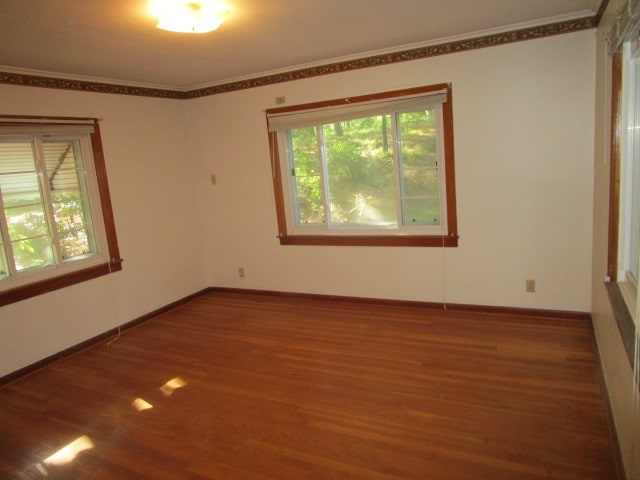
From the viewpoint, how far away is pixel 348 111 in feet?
13.3

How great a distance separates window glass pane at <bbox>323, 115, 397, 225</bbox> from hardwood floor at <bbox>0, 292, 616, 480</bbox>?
1050 millimetres

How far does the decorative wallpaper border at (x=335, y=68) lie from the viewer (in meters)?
3.23

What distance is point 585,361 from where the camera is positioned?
9.48 feet

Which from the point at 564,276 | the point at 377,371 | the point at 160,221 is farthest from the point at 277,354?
the point at 564,276

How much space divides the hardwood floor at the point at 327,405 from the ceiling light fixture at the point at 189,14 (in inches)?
92.9

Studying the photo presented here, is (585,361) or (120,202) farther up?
(120,202)

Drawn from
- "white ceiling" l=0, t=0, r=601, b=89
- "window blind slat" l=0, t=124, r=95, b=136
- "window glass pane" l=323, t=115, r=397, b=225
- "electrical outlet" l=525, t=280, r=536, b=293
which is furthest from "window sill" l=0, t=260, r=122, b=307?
"electrical outlet" l=525, t=280, r=536, b=293

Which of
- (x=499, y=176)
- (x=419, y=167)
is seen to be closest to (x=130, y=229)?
(x=419, y=167)

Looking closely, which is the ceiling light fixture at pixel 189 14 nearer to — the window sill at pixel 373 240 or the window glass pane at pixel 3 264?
the window glass pane at pixel 3 264

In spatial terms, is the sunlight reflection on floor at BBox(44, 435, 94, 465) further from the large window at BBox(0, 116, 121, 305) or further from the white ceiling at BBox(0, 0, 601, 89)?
the white ceiling at BBox(0, 0, 601, 89)

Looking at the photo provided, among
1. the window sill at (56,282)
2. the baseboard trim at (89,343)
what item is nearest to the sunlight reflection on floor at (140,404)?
the baseboard trim at (89,343)

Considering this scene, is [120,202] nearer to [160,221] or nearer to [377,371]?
[160,221]

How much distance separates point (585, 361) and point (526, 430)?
0.98 meters

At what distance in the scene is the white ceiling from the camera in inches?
96.7
